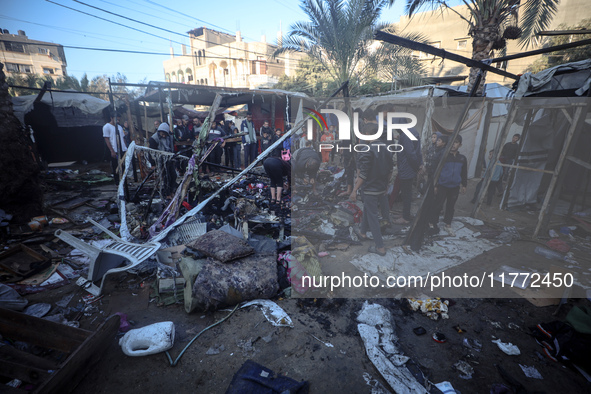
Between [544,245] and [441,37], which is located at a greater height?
[441,37]

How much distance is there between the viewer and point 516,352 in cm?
264

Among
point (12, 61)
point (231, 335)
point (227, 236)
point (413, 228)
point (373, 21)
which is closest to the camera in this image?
point (231, 335)

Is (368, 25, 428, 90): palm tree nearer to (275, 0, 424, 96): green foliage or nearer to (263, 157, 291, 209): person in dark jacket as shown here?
(275, 0, 424, 96): green foliage

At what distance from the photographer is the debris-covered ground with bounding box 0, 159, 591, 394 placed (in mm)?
2383

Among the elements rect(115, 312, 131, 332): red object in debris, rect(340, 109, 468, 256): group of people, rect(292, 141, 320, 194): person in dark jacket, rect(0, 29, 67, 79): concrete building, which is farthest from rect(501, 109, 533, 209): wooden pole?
rect(0, 29, 67, 79): concrete building

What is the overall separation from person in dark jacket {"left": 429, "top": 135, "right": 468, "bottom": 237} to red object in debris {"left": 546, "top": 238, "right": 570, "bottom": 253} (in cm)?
156

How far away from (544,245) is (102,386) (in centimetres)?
686

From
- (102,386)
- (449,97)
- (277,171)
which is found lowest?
(102,386)

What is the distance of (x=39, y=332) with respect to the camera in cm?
248

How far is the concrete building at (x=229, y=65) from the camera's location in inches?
1349

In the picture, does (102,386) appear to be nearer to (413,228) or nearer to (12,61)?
(413,228)

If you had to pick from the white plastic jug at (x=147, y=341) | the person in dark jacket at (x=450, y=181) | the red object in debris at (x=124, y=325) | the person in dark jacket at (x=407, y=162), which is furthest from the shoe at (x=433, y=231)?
the red object in debris at (x=124, y=325)

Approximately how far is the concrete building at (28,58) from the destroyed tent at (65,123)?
3243 cm

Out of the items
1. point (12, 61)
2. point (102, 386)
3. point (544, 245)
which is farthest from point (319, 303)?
point (12, 61)
